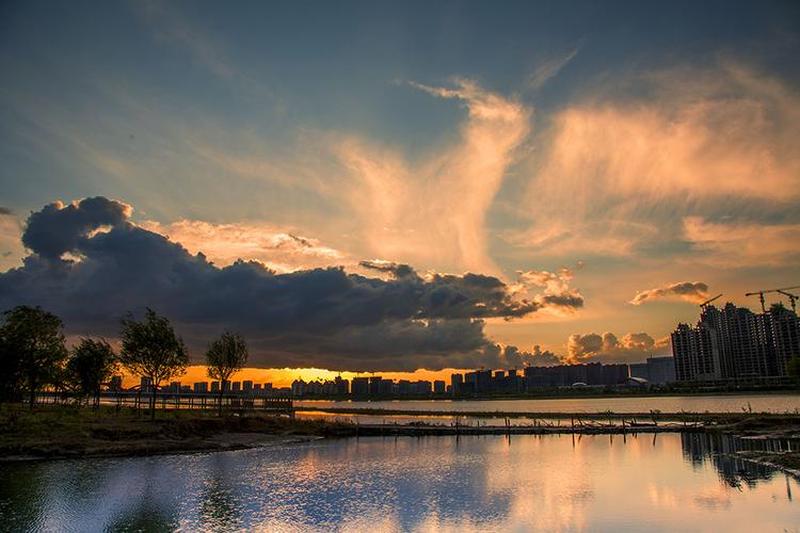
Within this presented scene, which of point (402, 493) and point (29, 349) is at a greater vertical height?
point (29, 349)

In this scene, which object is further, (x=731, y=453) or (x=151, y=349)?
(x=151, y=349)

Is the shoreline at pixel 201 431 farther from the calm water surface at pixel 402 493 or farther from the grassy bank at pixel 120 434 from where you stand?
the calm water surface at pixel 402 493

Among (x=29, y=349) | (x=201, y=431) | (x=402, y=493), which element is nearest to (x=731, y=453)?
(x=402, y=493)

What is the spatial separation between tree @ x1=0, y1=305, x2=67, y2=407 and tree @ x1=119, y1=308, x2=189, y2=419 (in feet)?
36.2

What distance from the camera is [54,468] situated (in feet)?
191

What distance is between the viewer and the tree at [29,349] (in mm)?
85875

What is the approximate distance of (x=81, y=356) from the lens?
10925cm

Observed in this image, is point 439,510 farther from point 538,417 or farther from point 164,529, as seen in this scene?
point 538,417

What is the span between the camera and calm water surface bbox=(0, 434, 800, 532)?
38.2 m

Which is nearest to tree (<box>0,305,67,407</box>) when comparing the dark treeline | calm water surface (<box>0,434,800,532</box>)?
the dark treeline

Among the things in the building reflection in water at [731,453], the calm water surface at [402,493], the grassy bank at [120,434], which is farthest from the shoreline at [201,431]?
the calm water surface at [402,493]

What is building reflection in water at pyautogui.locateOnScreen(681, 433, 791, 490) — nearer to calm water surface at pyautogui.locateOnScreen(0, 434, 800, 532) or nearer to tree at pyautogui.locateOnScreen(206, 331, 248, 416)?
calm water surface at pyautogui.locateOnScreen(0, 434, 800, 532)

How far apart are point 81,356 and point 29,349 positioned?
19.5 m

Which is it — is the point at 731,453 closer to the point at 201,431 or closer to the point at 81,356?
the point at 201,431
